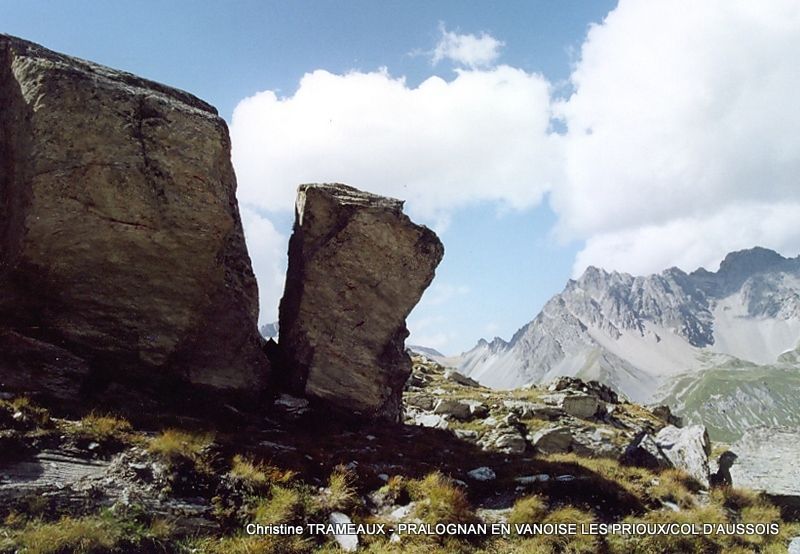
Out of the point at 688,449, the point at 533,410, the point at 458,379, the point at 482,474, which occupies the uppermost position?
the point at 458,379

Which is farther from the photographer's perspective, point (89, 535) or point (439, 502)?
point (439, 502)

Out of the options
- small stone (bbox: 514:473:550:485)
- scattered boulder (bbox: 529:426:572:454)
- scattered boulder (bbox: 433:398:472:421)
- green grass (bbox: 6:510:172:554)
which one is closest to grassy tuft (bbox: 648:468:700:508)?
small stone (bbox: 514:473:550:485)

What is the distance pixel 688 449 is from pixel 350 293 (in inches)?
702

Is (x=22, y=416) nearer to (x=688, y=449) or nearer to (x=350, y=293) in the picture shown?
(x=350, y=293)

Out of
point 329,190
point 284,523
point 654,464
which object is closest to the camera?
point 284,523

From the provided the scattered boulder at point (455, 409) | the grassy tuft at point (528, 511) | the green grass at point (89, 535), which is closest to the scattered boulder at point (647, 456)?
the grassy tuft at point (528, 511)

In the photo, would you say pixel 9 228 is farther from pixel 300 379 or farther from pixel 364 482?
pixel 364 482

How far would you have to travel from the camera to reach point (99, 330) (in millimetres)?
18516

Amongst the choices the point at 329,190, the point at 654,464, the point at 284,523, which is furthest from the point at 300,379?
the point at 654,464

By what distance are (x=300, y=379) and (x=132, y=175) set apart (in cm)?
1163

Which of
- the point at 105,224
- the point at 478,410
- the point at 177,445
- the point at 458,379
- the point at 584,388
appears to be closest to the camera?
the point at 177,445

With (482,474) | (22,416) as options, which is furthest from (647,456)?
(22,416)

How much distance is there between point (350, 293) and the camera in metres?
25.2

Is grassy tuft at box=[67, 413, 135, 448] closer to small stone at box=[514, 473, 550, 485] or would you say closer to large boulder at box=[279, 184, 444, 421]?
large boulder at box=[279, 184, 444, 421]
